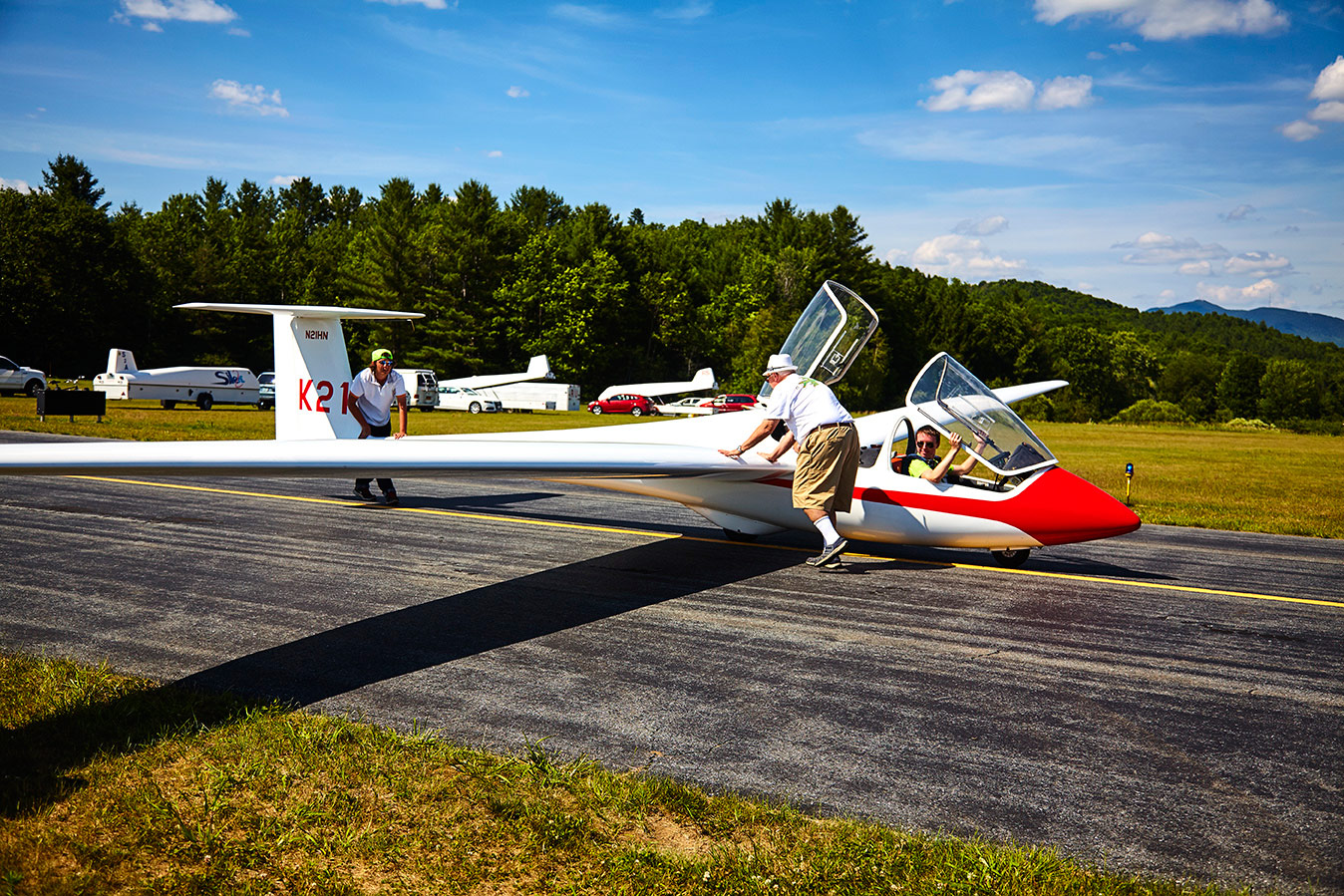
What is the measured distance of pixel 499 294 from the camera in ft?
256

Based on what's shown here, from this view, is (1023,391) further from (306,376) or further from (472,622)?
(306,376)

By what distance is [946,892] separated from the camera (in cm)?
348

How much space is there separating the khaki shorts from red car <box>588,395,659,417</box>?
168ft

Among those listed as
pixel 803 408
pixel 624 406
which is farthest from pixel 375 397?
pixel 624 406

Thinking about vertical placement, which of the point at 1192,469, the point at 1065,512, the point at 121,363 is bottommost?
the point at 1192,469

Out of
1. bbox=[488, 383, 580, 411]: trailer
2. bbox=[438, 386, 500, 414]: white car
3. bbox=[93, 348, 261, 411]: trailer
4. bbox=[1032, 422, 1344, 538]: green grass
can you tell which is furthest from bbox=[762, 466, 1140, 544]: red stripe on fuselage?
bbox=[488, 383, 580, 411]: trailer

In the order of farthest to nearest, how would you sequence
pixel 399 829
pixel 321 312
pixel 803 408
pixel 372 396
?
pixel 372 396 < pixel 321 312 < pixel 803 408 < pixel 399 829

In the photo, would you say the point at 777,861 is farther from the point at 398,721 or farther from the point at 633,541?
the point at 633,541

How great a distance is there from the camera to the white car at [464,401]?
192 ft

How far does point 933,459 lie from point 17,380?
54592mm

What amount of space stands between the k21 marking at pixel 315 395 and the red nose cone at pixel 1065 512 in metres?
8.95

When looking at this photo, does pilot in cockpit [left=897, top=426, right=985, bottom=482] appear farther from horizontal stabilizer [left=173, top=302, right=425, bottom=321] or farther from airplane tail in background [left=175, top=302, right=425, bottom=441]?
airplane tail in background [left=175, top=302, right=425, bottom=441]

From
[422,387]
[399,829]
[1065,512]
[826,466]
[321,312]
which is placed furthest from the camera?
[422,387]

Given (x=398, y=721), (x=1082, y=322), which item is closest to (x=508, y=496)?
(x=398, y=721)
